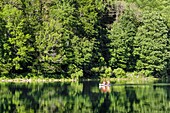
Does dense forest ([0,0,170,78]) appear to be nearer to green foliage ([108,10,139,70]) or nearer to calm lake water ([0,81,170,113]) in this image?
green foliage ([108,10,139,70])

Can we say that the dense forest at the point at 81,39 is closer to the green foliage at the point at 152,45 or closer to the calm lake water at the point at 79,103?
the green foliage at the point at 152,45

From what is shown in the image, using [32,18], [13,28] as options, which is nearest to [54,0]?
[32,18]

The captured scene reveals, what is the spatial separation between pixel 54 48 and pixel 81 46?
5.90 meters

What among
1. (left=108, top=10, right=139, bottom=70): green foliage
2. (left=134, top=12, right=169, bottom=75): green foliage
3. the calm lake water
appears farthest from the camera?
(left=108, top=10, right=139, bottom=70): green foliage

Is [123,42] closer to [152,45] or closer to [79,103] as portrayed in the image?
[152,45]

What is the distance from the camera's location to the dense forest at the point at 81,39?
79.4m

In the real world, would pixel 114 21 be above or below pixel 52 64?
above

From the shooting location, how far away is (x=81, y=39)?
87.9m

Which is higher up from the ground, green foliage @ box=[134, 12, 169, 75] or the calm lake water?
green foliage @ box=[134, 12, 169, 75]

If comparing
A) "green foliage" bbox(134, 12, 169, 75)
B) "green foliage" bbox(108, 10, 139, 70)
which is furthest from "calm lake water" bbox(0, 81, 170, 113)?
"green foliage" bbox(134, 12, 169, 75)

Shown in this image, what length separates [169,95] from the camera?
5284 cm

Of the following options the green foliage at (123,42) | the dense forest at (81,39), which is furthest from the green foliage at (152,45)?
the green foliage at (123,42)

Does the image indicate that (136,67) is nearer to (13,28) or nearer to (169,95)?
(13,28)

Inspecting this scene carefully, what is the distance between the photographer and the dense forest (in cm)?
7938
